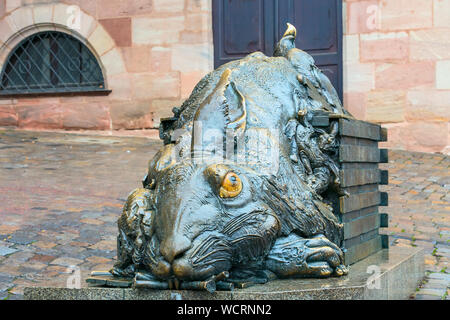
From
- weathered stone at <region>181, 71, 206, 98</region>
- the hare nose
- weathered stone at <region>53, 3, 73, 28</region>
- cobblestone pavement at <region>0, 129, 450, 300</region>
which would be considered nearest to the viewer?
the hare nose

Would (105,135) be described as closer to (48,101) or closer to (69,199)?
(48,101)

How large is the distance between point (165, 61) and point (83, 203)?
528cm

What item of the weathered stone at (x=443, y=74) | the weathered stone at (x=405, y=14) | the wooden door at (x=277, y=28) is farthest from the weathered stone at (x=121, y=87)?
the weathered stone at (x=443, y=74)

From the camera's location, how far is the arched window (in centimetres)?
1166

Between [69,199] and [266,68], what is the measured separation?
377cm

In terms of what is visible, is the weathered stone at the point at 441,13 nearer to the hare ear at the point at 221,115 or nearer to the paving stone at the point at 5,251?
the paving stone at the point at 5,251

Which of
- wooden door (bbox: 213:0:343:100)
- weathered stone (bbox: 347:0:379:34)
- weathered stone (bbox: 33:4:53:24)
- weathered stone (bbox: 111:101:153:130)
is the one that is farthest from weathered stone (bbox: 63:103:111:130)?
weathered stone (bbox: 347:0:379:34)

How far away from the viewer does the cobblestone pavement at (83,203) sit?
4410mm

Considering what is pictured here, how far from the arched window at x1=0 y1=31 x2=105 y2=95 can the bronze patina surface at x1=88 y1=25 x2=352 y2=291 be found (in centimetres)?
860

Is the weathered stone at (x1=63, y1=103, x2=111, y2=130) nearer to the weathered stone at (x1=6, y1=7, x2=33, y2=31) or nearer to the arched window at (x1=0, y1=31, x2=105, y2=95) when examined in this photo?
the arched window at (x1=0, y1=31, x2=105, y2=95)

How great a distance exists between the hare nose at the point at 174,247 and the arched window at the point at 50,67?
9369 millimetres

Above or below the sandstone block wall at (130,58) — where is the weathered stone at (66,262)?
below

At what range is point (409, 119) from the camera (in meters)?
10.1
